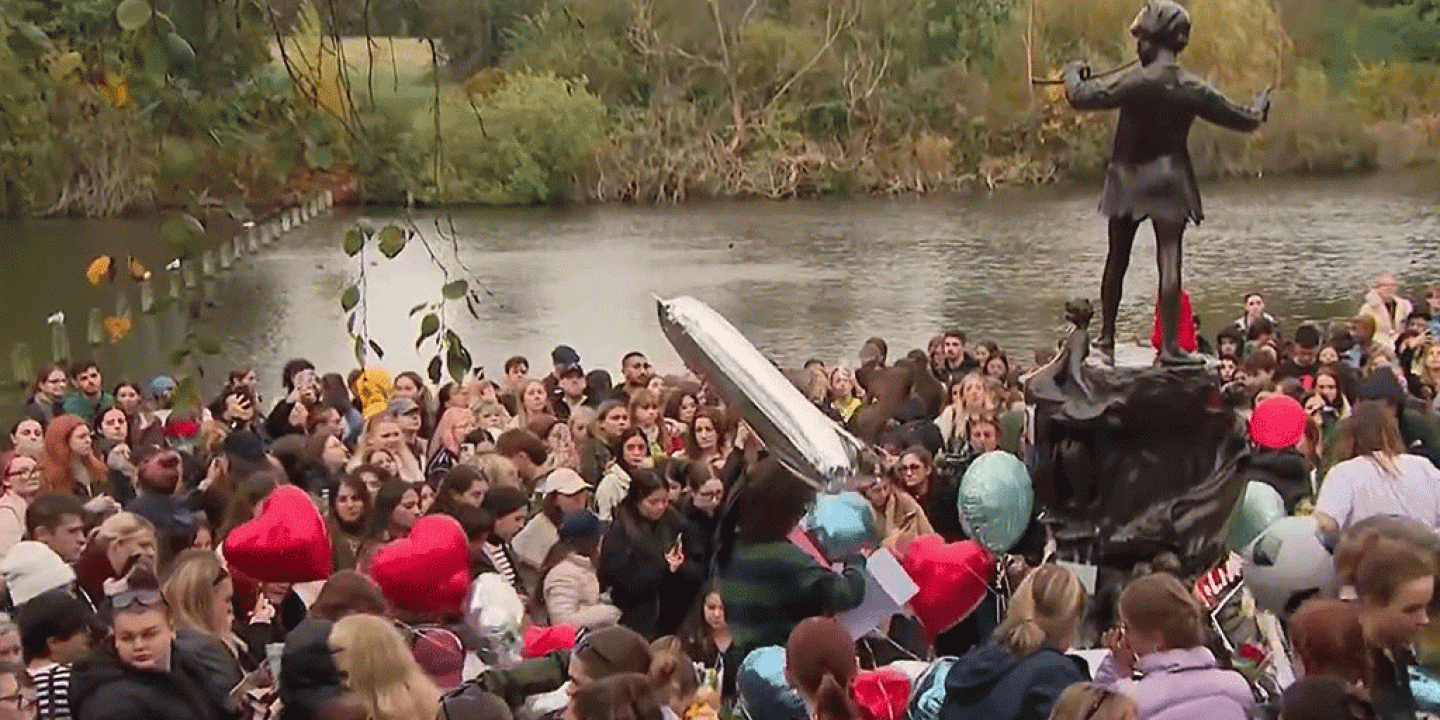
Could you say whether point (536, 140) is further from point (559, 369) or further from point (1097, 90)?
point (1097, 90)

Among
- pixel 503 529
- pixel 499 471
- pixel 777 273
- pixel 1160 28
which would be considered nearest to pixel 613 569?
pixel 503 529

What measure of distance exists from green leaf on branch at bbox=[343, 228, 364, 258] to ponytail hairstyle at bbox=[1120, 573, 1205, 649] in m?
2.30

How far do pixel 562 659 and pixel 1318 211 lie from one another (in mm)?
35958

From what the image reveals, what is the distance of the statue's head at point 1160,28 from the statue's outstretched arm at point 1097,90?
129 millimetres

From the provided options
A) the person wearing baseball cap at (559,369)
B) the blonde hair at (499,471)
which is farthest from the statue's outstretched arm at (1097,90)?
the person wearing baseball cap at (559,369)

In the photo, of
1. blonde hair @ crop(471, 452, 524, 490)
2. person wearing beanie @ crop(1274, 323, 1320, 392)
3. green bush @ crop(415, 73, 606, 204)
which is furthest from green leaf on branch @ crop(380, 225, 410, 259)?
green bush @ crop(415, 73, 606, 204)

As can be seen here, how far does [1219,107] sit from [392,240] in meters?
5.20

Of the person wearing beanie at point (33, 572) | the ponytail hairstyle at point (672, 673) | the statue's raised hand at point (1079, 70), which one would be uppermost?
the statue's raised hand at point (1079, 70)

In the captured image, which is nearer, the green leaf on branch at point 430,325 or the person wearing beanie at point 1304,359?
the green leaf on branch at point 430,325

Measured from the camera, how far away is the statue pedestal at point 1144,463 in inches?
273

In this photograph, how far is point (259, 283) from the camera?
30.3 meters

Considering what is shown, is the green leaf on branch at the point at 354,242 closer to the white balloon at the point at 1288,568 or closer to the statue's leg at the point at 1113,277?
the white balloon at the point at 1288,568

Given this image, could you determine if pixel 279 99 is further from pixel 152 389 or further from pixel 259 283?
pixel 259 283

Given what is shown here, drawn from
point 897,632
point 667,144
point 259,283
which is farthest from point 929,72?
point 897,632
